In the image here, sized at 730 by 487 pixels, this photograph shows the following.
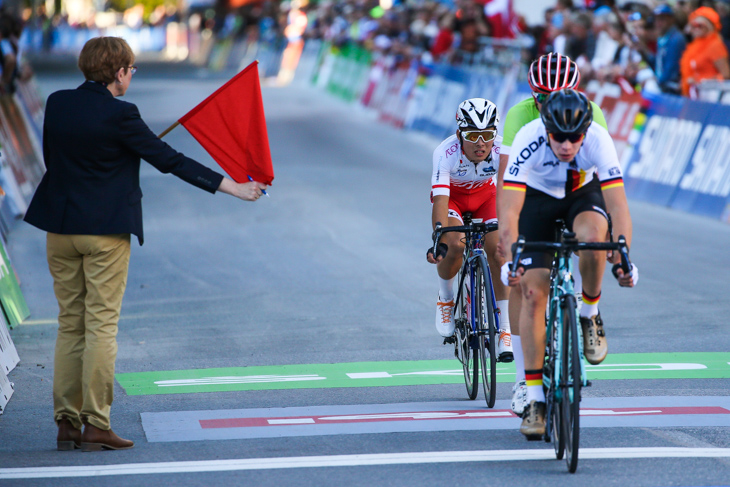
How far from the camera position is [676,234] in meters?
13.8

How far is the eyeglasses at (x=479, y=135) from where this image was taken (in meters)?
7.23

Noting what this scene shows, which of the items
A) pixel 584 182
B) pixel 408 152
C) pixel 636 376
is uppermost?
pixel 584 182

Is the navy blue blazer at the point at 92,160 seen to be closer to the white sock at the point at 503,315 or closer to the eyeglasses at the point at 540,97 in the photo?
the eyeglasses at the point at 540,97

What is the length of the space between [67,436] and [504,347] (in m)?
2.89

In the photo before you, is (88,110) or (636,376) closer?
(88,110)

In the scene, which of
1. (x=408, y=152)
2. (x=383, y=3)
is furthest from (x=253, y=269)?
(x=383, y=3)

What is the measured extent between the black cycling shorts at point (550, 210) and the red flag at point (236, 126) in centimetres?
166

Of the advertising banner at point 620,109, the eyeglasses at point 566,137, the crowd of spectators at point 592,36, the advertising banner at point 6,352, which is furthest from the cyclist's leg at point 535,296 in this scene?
the advertising banner at point 620,109

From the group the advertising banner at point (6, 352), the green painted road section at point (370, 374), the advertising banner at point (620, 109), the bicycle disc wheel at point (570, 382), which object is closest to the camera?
the bicycle disc wheel at point (570, 382)

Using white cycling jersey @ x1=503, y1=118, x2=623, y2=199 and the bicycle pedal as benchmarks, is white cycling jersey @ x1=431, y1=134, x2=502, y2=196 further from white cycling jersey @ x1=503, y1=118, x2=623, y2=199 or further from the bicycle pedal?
white cycling jersey @ x1=503, y1=118, x2=623, y2=199

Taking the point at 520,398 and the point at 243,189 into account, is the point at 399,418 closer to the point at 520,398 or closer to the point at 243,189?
the point at 520,398

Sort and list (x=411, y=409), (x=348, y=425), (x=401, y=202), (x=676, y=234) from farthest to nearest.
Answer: (x=401, y=202) → (x=676, y=234) → (x=411, y=409) → (x=348, y=425)

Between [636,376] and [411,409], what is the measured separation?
183 centimetres

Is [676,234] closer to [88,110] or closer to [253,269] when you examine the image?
[253,269]
